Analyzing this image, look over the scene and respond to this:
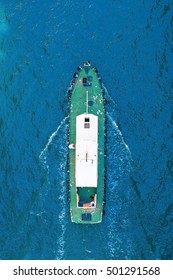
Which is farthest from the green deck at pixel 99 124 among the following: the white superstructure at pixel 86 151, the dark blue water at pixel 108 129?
the white superstructure at pixel 86 151

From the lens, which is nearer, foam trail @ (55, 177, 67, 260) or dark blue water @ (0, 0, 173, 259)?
dark blue water @ (0, 0, 173, 259)

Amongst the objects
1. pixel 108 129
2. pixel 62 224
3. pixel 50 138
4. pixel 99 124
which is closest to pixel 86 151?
pixel 99 124

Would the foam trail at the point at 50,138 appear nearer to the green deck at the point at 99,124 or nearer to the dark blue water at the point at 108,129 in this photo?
the dark blue water at the point at 108,129

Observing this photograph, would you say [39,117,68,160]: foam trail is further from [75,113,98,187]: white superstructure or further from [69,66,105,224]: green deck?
[75,113,98,187]: white superstructure

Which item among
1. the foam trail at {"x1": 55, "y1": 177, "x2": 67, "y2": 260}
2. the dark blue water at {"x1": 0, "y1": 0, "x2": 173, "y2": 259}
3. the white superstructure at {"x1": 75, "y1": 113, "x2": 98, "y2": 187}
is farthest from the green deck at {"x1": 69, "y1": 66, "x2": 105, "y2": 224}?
the white superstructure at {"x1": 75, "y1": 113, "x2": 98, "y2": 187}

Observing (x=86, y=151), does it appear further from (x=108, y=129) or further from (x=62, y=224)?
(x=62, y=224)
